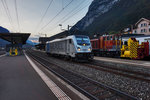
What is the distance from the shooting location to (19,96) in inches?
152

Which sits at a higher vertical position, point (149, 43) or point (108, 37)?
point (108, 37)

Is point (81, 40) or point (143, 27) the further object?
point (143, 27)

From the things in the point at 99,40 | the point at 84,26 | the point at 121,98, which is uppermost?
the point at 84,26

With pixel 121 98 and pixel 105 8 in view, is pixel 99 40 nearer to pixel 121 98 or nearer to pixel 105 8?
pixel 121 98

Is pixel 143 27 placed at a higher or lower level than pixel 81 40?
higher

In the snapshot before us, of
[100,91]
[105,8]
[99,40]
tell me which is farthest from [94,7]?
[100,91]

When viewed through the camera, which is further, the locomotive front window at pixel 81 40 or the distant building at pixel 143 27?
the distant building at pixel 143 27

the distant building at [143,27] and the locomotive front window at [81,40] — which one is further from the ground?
the distant building at [143,27]

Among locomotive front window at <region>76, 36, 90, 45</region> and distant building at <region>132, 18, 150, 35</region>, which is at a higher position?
distant building at <region>132, 18, 150, 35</region>

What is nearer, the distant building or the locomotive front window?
the locomotive front window

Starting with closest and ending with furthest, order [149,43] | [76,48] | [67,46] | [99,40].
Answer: [76,48] → [67,46] → [149,43] → [99,40]

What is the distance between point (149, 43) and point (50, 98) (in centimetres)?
1523

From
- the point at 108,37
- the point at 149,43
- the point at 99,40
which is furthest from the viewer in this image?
the point at 99,40

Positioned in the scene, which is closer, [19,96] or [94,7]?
[19,96]
